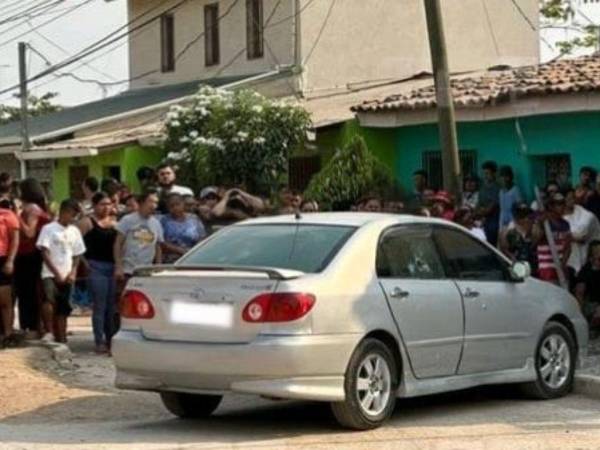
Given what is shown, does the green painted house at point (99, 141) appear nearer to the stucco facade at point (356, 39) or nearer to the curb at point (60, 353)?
the stucco facade at point (356, 39)

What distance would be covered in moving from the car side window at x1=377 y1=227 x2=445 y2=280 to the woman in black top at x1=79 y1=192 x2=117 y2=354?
15.2ft

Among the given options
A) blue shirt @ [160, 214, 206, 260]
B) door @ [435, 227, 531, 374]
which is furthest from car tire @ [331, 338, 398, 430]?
blue shirt @ [160, 214, 206, 260]

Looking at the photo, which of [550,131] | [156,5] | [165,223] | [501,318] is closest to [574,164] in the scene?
[550,131]

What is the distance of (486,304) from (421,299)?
821 millimetres

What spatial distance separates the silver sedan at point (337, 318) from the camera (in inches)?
385

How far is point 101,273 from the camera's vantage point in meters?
14.8

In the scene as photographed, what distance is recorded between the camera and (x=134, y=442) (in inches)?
390

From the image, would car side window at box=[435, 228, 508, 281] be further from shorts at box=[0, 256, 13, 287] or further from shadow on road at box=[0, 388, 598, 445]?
shorts at box=[0, 256, 13, 287]

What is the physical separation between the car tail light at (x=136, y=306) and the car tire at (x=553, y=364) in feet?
10.8

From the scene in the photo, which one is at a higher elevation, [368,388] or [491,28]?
[491,28]

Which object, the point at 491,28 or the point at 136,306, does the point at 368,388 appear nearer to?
the point at 136,306

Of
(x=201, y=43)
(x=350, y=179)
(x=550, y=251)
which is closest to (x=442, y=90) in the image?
(x=550, y=251)

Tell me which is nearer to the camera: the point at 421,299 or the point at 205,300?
the point at 205,300

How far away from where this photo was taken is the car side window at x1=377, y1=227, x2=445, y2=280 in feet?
35.0
